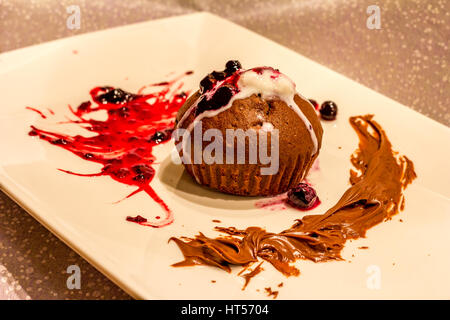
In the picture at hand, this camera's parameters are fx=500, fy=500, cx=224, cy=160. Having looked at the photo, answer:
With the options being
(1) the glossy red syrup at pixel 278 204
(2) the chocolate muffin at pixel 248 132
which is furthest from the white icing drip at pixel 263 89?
(1) the glossy red syrup at pixel 278 204

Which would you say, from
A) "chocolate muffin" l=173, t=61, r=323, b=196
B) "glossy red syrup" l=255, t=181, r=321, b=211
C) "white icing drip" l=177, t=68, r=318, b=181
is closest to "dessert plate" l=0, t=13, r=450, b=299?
"glossy red syrup" l=255, t=181, r=321, b=211

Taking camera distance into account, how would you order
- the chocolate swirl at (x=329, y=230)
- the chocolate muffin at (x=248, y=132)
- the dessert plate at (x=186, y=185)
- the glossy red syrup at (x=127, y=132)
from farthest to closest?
the glossy red syrup at (x=127, y=132) → the chocolate muffin at (x=248, y=132) → the chocolate swirl at (x=329, y=230) → the dessert plate at (x=186, y=185)

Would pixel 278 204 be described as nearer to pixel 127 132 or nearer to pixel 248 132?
pixel 248 132

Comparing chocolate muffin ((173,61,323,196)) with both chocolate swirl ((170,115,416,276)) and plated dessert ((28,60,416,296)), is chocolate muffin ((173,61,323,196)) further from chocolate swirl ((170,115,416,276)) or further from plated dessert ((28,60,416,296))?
chocolate swirl ((170,115,416,276))

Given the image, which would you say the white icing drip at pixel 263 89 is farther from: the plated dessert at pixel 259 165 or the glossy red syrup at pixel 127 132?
the glossy red syrup at pixel 127 132

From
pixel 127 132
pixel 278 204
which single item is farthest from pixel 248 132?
pixel 127 132

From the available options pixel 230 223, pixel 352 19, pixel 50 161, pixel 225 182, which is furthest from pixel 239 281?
pixel 352 19
